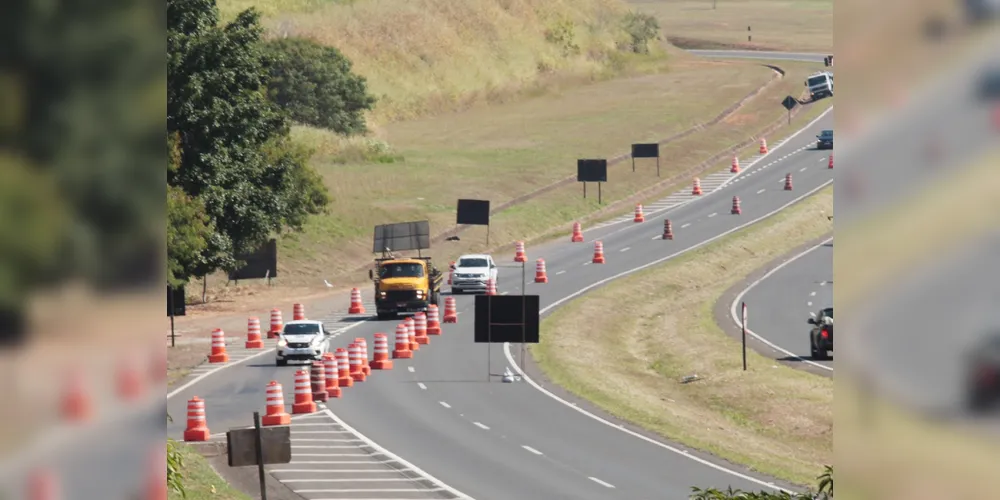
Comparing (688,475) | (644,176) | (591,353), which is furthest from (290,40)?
(688,475)

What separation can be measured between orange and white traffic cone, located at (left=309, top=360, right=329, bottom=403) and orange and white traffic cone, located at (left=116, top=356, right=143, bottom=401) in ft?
135

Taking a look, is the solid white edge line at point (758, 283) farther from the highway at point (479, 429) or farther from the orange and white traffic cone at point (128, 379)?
the orange and white traffic cone at point (128, 379)

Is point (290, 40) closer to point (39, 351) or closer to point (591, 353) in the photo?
point (591, 353)

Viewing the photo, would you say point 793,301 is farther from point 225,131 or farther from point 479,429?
point 479,429

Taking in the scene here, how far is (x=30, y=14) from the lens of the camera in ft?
11.4

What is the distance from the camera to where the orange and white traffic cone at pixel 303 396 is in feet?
138

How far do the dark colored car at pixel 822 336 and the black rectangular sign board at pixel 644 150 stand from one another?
47.5 metres

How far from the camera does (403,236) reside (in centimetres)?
7356

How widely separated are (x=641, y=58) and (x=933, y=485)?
158677mm

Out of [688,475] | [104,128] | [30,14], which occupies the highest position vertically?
[30,14]

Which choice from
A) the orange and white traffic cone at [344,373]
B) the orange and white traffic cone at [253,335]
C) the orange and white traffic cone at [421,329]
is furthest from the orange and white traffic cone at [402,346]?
the orange and white traffic cone at [344,373]

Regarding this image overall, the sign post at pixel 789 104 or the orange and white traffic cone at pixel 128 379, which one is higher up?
the sign post at pixel 789 104

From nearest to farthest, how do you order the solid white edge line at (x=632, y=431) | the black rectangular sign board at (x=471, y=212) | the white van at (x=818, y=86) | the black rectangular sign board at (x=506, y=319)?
1. the solid white edge line at (x=632, y=431)
2. the black rectangular sign board at (x=506, y=319)
3. the black rectangular sign board at (x=471, y=212)
4. the white van at (x=818, y=86)

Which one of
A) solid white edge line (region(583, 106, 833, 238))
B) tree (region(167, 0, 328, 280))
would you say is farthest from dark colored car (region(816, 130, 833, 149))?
tree (region(167, 0, 328, 280))
